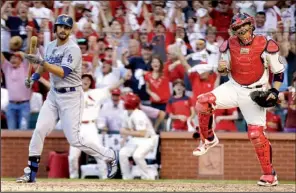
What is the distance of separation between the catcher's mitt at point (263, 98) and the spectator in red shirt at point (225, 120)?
4.01 m

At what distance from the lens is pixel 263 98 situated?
10242 millimetres

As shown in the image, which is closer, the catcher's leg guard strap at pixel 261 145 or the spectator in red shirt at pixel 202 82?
the catcher's leg guard strap at pixel 261 145

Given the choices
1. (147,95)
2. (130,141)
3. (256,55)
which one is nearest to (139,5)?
(147,95)

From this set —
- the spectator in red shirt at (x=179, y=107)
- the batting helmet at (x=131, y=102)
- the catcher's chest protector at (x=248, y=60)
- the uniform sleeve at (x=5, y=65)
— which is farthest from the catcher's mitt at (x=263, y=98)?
the uniform sleeve at (x=5, y=65)

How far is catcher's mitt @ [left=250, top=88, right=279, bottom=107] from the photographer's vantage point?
403 inches

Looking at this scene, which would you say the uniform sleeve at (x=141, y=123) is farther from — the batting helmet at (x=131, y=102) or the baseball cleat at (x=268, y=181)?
the baseball cleat at (x=268, y=181)

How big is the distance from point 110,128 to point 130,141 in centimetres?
67

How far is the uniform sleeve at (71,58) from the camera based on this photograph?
10266 mm

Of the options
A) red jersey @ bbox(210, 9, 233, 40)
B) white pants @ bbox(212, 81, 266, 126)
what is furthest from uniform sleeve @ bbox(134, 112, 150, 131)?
white pants @ bbox(212, 81, 266, 126)

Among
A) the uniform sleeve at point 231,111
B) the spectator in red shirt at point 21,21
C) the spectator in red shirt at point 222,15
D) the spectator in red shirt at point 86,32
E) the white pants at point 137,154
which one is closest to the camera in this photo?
the white pants at point 137,154

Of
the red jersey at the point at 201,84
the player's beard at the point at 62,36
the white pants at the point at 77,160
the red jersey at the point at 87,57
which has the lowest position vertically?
the white pants at the point at 77,160

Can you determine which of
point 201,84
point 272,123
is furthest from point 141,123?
point 272,123

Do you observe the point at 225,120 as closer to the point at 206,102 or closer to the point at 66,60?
the point at 206,102

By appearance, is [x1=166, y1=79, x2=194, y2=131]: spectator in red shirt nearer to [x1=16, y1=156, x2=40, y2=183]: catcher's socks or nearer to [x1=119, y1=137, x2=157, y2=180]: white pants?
[x1=119, y1=137, x2=157, y2=180]: white pants
